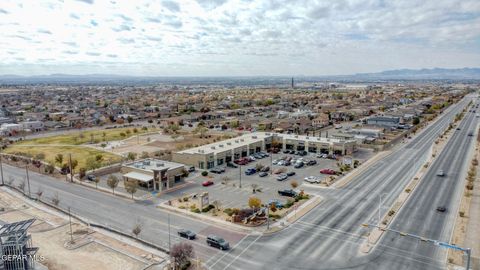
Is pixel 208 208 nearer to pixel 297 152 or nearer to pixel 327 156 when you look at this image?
pixel 327 156

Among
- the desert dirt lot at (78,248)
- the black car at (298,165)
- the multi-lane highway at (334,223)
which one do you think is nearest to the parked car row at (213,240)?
the multi-lane highway at (334,223)

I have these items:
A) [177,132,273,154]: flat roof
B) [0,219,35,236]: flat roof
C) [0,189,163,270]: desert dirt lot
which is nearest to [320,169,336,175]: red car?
[177,132,273,154]: flat roof

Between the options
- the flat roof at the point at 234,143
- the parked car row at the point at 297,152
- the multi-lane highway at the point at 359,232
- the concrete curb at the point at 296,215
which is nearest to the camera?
the multi-lane highway at the point at 359,232

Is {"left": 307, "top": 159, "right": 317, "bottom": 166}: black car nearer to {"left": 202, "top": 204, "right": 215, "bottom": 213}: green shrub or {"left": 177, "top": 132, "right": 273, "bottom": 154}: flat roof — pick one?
{"left": 177, "top": 132, "right": 273, "bottom": 154}: flat roof

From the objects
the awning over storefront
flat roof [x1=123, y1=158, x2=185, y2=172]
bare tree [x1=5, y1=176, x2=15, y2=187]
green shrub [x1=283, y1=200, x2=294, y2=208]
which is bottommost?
bare tree [x1=5, y1=176, x2=15, y2=187]

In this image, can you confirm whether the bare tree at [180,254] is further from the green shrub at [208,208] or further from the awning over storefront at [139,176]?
the awning over storefront at [139,176]

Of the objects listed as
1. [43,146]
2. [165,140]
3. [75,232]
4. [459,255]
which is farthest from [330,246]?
[43,146]

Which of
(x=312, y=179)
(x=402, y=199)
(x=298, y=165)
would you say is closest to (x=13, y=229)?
(x=312, y=179)

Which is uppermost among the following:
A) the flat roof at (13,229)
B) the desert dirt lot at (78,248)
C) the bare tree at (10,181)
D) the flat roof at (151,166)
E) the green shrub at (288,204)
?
the flat roof at (13,229)
